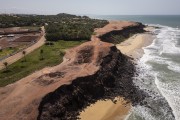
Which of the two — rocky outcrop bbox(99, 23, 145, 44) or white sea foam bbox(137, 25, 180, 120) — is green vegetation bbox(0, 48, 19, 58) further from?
white sea foam bbox(137, 25, 180, 120)

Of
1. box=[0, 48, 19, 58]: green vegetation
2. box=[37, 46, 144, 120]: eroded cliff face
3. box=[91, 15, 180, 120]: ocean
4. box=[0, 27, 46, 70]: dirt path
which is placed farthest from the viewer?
box=[0, 48, 19, 58]: green vegetation

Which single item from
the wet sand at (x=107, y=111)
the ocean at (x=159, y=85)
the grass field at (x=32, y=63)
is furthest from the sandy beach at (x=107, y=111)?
the grass field at (x=32, y=63)

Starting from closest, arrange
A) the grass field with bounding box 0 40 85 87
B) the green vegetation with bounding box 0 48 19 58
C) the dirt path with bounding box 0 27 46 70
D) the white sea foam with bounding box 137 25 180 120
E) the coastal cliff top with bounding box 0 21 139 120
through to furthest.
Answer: the coastal cliff top with bounding box 0 21 139 120
the white sea foam with bounding box 137 25 180 120
the grass field with bounding box 0 40 85 87
the dirt path with bounding box 0 27 46 70
the green vegetation with bounding box 0 48 19 58

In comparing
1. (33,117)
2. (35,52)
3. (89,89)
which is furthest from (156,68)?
(33,117)

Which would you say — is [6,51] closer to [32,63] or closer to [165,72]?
[32,63]

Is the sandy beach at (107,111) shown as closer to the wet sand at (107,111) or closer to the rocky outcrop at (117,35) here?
the wet sand at (107,111)

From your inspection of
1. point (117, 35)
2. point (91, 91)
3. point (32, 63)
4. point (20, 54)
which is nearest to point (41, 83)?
point (91, 91)

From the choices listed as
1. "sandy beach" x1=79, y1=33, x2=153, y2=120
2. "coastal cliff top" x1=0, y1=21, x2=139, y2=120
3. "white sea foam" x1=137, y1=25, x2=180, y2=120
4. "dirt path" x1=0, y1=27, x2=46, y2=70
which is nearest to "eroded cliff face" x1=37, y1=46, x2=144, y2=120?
"coastal cliff top" x1=0, y1=21, x2=139, y2=120

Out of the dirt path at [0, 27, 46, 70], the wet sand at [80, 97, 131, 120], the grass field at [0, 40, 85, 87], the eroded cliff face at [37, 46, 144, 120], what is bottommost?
the wet sand at [80, 97, 131, 120]
